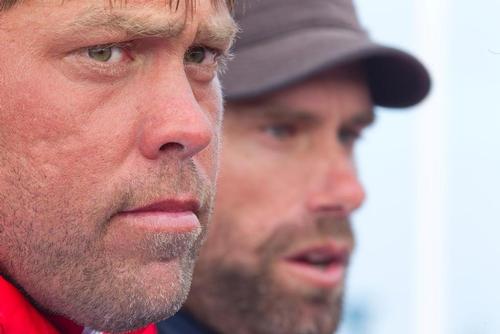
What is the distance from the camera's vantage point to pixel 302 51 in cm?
281

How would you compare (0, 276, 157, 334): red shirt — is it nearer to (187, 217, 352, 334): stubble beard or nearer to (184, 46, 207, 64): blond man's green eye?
(184, 46, 207, 64): blond man's green eye

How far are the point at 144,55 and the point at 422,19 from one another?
7.17 ft

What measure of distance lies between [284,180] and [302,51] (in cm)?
31

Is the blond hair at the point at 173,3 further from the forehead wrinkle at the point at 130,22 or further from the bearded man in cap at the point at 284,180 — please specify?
the bearded man in cap at the point at 284,180

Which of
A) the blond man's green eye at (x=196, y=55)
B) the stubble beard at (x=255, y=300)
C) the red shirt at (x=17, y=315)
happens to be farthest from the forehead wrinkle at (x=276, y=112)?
the red shirt at (x=17, y=315)

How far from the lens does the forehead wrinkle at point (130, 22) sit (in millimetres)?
1750

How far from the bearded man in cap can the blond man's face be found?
3.11 ft

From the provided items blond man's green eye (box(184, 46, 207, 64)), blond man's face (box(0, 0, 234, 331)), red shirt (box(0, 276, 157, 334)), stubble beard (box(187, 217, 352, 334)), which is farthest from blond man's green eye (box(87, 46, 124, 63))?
stubble beard (box(187, 217, 352, 334))

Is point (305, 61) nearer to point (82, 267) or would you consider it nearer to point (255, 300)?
point (255, 300)

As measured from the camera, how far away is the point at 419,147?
3834 millimetres

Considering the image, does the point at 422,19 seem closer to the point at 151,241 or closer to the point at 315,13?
the point at 315,13

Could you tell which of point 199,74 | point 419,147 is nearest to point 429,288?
point 419,147

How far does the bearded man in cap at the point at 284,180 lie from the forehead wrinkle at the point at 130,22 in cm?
91

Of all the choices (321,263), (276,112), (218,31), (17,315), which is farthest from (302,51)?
(17,315)
